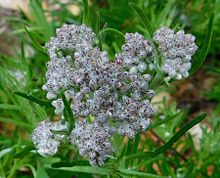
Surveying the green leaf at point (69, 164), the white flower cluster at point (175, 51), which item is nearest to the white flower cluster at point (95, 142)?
the green leaf at point (69, 164)

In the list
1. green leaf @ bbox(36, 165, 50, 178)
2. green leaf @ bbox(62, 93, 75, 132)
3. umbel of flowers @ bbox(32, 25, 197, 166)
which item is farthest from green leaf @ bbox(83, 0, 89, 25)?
green leaf @ bbox(36, 165, 50, 178)

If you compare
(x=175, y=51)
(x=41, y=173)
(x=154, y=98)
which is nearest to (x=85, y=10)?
(x=175, y=51)

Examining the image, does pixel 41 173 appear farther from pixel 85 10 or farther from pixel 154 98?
pixel 154 98

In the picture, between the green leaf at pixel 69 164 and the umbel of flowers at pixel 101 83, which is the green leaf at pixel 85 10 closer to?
the umbel of flowers at pixel 101 83

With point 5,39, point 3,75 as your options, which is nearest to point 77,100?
point 3,75

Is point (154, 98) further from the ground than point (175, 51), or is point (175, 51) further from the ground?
point (154, 98)

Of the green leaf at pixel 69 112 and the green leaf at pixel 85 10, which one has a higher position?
the green leaf at pixel 85 10

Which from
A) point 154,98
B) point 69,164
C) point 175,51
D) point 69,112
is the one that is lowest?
point 69,164

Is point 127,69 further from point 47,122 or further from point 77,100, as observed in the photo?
point 47,122
